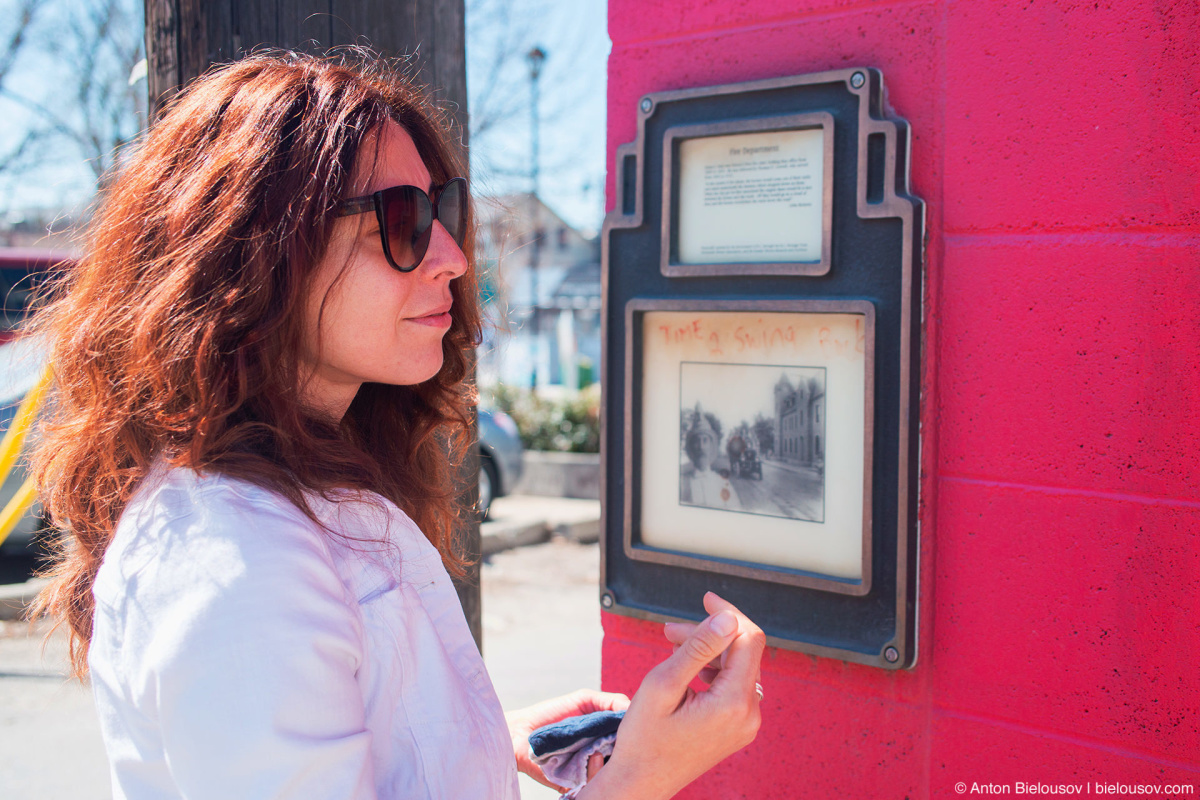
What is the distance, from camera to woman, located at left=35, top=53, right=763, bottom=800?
34.9 inches

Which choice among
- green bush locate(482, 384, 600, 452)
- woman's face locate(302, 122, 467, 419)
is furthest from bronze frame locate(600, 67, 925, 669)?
green bush locate(482, 384, 600, 452)

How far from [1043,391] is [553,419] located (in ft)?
28.6

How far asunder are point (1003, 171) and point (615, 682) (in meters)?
1.30

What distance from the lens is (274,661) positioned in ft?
2.87

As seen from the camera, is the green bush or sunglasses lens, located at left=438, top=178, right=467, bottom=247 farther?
the green bush

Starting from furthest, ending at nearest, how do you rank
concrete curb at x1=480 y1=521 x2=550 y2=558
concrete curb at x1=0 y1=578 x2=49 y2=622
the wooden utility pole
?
concrete curb at x1=480 y1=521 x2=550 y2=558, concrete curb at x1=0 y1=578 x2=49 y2=622, the wooden utility pole

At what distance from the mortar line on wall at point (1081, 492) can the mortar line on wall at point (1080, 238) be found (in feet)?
1.31

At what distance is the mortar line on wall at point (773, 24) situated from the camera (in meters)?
1.62

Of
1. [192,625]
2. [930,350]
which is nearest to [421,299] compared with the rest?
[192,625]

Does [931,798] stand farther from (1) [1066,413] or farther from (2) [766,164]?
(2) [766,164]

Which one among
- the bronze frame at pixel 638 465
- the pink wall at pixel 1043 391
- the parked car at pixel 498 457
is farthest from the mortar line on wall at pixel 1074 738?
the parked car at pixel 498 457

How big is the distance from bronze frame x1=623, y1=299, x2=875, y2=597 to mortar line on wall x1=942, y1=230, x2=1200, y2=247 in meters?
0.22

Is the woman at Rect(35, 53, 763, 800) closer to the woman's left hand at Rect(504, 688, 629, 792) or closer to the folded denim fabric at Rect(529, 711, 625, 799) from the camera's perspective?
the folded denim fabric at Rect(529, 711, 625, 799)

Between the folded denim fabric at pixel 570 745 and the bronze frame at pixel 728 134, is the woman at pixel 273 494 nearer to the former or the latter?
the folded denim fabric at pixel 570 745
